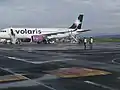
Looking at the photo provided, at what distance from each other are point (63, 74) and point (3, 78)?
3.01 meters

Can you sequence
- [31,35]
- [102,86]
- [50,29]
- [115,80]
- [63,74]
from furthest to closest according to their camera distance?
[50,29], [31,35], [63,74], [115,80], [102,86]

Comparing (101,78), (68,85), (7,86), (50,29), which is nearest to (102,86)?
(68,85)

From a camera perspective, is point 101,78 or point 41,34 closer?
point 101,78

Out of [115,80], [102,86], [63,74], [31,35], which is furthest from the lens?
[31,35]

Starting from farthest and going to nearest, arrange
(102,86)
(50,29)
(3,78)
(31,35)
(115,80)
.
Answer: (50,29) → (31,35) → (3,78) → (115,80) → (102,86)

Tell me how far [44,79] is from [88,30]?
75098 millimetres

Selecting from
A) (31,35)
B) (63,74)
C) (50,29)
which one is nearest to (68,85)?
(63,74)

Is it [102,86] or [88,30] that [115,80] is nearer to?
[102,86]

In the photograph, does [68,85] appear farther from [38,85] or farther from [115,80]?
[115,80]

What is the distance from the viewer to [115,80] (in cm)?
1360

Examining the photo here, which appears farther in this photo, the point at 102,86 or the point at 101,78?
the point at 101,78

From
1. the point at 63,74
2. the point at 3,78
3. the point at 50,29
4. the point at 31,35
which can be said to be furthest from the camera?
the point at 50,29

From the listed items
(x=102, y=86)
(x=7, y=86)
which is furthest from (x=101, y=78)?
(x=7, y=86)

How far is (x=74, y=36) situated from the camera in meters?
90.1
